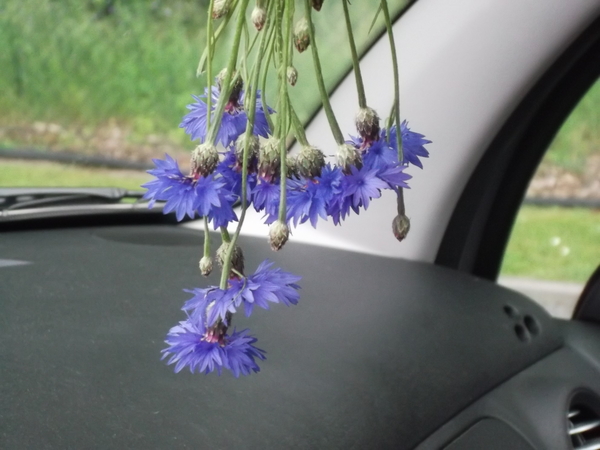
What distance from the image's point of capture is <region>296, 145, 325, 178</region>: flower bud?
1.60ft

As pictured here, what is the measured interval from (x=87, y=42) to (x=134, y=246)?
0.51 meters

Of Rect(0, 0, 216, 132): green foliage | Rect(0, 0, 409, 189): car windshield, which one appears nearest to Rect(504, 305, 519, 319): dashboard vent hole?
Rect(0, 0, 409, 189): car windshield

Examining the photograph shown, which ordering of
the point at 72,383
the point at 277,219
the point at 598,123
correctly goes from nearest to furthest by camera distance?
1. the point at 277,219
2. the point at 72,383
3. the point at 598,123

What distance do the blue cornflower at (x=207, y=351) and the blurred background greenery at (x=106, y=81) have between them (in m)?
0.35

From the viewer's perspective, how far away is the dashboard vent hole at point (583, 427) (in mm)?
1648

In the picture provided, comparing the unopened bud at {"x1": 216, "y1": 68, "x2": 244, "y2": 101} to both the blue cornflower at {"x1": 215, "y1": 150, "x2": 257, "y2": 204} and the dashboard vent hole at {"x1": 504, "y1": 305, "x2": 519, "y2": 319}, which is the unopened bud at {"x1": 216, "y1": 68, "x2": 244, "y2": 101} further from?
the dashboard vent hole at {"x1": 504, "y1": 305, "x2": 519, "y2": 319}

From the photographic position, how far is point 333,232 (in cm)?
200

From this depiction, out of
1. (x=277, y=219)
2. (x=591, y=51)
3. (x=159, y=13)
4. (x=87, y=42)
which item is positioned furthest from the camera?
(x=591, y=51)

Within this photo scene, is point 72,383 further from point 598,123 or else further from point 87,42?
point 598,123

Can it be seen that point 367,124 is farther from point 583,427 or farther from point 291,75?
point 583,427

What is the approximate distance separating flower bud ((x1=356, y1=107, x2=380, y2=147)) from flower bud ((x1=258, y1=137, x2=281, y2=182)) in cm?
6

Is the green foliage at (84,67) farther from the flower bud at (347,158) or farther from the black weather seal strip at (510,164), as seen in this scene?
the black weather seal strip at (510,164)

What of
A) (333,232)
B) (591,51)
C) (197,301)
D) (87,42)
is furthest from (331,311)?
(197,301)

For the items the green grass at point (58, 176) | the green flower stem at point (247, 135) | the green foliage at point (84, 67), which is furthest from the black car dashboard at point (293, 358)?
the green flower stem at point (247, 135)
